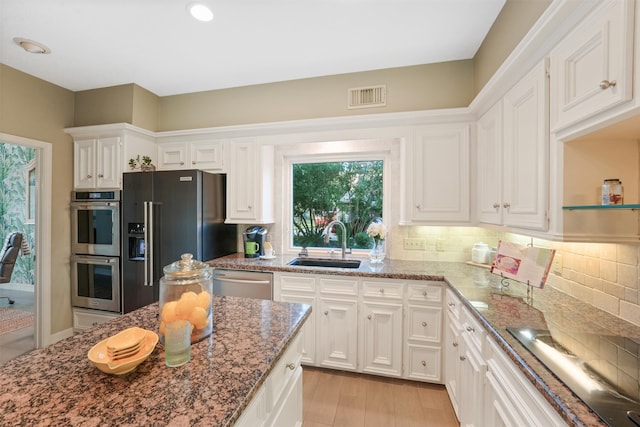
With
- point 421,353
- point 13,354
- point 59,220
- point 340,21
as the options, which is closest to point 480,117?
point 340,21

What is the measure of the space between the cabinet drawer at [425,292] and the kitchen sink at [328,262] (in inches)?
25.9

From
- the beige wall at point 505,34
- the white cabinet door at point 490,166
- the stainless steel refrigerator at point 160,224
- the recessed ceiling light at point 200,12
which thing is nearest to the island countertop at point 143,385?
the stainless steel refrigerator at point 160,224

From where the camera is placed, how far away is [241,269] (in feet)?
8.10

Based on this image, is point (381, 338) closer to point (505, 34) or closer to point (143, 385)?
point (143, 385)

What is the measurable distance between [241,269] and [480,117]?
8.03 ft

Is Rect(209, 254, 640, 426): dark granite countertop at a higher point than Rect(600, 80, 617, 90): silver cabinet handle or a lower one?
lower

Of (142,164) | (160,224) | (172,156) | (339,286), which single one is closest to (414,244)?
(339,286)

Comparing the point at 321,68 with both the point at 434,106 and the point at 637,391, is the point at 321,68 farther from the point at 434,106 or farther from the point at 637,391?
the point at 637,391

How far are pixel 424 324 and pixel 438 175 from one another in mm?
1260

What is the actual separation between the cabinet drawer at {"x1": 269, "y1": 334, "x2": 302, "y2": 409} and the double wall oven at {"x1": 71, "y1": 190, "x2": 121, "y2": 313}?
2.45 meters

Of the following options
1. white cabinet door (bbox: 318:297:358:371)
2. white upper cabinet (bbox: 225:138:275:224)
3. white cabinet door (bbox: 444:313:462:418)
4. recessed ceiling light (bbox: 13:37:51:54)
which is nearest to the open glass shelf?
white cabinet door (bbox: 444:313:462:418)

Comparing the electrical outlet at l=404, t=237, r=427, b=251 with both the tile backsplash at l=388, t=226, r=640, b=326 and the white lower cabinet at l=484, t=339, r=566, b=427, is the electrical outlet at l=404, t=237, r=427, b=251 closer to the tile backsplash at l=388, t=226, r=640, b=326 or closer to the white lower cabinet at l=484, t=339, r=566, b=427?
the tile backsplash at l=388, t=226, r=640, b=326

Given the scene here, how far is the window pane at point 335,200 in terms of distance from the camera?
2.93 meters

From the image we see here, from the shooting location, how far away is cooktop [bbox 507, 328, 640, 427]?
69 cm
